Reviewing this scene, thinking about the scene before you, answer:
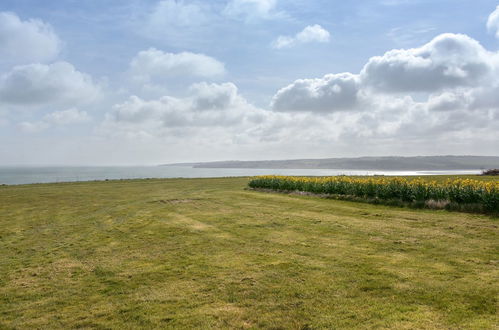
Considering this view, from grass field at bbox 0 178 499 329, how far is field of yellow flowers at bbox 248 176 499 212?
1636 mm

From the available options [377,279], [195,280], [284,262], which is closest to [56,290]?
[195,280]

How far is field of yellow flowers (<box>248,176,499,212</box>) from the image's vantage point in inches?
560

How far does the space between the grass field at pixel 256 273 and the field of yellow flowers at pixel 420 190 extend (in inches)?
64.4

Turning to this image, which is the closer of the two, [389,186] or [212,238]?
[212,238]

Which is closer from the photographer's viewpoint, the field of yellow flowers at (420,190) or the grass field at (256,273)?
the grass field at (256,273)

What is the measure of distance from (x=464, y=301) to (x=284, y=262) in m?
3.42

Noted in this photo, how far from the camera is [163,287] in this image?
625 cm

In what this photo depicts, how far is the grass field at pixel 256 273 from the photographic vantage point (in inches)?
196

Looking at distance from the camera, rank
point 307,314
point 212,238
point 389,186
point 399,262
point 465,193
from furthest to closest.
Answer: point 389,186
point 465,193
point 212,238
point 399,262
point 307,314

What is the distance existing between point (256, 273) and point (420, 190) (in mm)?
12731

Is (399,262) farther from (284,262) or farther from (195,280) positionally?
(195,280)

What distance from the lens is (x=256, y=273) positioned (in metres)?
6.81

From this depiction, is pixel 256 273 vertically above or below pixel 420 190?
below

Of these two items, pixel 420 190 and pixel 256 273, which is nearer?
pixel 256 273
